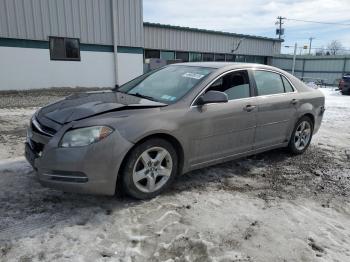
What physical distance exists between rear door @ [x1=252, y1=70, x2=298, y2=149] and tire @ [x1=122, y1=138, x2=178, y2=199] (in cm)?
157

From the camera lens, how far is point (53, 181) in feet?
10.3

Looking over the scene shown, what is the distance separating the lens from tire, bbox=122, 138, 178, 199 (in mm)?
3373

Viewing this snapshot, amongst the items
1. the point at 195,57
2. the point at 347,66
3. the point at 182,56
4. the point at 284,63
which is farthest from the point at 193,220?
the point at 284,63

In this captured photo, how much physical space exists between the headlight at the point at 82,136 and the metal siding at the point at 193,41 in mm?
17987

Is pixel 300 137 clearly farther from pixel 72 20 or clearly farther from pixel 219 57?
pixel 219 57

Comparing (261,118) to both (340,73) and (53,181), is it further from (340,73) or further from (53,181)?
(340,73)

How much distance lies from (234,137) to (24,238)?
2730 millimetres

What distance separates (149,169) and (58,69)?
42.4 ft

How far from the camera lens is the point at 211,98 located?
12.6 ft

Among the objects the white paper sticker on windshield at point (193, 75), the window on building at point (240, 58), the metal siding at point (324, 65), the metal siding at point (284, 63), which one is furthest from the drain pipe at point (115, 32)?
the metal siding at point (324, 65)

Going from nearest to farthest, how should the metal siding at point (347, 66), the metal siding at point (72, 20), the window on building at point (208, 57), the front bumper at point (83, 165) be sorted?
the front bumper at point (83, 165), the metal siding at point (72, 20), the window on building at point (208, 57), the metal siding at point (347, 66)

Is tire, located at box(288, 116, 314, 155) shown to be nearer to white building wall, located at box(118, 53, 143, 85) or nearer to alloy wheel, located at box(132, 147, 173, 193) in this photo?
alloy wheel, located at box(132, 147, 173, 193)

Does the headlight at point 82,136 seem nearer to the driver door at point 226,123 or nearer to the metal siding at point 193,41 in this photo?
the driver door at point 226,123

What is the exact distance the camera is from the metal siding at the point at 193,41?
20.5 meters
